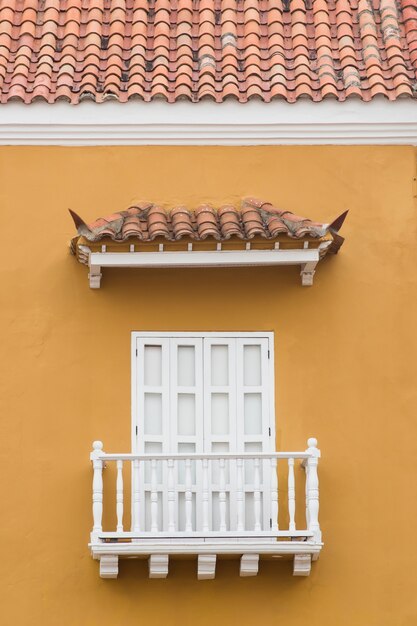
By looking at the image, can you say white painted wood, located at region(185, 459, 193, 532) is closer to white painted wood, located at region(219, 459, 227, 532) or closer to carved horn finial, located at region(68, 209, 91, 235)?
white painted wood, located at region(219, 459, 227, 532)

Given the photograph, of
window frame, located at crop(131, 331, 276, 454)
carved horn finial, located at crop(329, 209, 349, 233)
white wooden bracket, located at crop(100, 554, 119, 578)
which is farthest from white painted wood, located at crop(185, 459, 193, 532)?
carved horn finial, located at crop(329, 209, 349, 233)

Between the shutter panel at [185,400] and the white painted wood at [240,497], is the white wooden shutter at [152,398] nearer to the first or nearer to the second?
the shutter panel at [185,400]

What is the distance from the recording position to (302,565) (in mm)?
17672

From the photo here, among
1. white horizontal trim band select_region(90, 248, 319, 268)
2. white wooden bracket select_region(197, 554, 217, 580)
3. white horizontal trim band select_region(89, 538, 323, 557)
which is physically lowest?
white wooden bracket select_region(197, 554, 217, 580)

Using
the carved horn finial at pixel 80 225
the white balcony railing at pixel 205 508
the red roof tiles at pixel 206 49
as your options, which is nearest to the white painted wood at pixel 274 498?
the white balcony railing at pixel 205 508

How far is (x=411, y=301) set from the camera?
18.5m

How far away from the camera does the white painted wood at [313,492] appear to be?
1745 centimetres

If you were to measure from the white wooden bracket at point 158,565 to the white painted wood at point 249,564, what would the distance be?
72 centimetres

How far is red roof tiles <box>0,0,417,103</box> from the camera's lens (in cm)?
1888

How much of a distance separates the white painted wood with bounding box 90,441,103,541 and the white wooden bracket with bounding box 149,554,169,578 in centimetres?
57

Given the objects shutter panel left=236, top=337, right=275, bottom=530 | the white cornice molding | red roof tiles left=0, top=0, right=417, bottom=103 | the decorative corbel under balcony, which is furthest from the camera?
red roof tiles left=0, top=0, right=417, bottom=103

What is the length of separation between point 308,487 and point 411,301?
2.24 metres

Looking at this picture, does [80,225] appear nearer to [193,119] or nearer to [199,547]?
[193,119]

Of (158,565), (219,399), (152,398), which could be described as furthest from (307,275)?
(158,565)
